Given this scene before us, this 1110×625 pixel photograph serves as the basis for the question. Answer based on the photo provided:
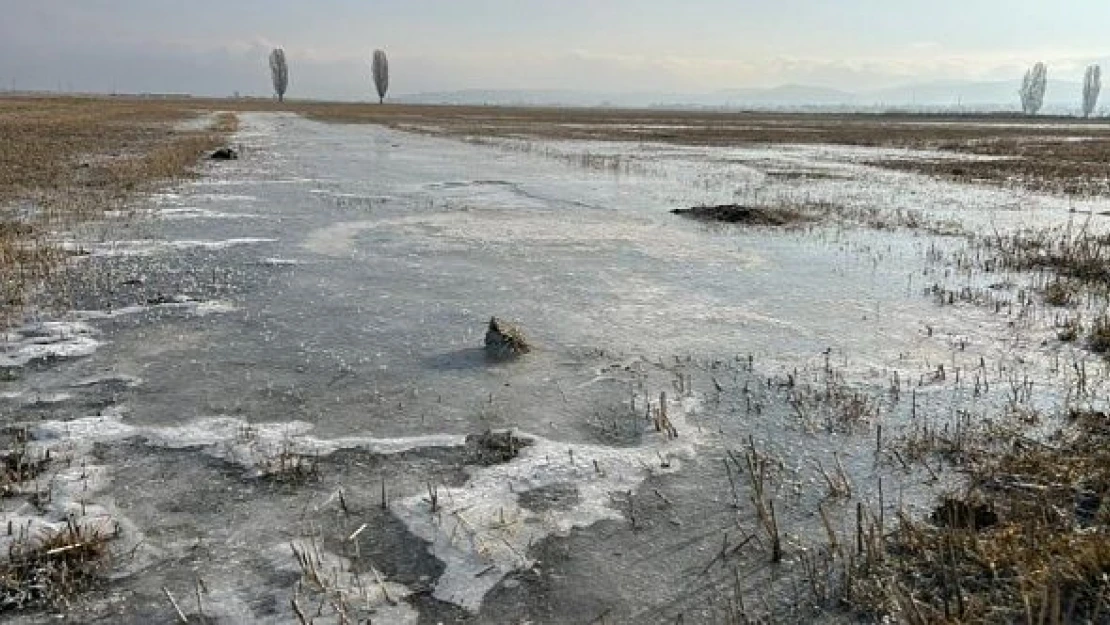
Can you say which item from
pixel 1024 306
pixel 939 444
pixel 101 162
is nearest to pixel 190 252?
pixel 939 444

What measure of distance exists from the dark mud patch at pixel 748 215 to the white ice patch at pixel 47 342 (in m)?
12.6

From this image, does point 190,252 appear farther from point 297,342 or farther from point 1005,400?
point 1005,400

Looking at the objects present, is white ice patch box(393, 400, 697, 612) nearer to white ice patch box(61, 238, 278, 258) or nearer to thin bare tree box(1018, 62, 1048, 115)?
white ice patch box(61, 238, 278, 258)

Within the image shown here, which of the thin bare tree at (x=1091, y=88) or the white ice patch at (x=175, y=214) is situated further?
the thin bare tree at (x=1091, y=88)

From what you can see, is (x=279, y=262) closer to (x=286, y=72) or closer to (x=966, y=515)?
(x=966, y=515)

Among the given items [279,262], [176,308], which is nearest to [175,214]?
[279,262]

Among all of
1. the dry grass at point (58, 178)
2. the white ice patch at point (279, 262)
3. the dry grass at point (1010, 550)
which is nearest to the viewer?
the dry grass at point (1010, 550)

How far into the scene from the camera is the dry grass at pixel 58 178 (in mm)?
11156

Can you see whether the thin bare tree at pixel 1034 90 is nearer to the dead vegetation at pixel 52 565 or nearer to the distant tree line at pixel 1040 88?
the distant tree line at pixel 1040 88

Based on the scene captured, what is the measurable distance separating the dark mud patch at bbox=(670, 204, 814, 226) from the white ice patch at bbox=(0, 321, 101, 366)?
1262 centimetres

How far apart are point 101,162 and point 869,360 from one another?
27.0 m

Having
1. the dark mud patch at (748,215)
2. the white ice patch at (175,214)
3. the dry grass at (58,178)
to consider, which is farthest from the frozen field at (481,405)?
the dark mud patch at (748,215)

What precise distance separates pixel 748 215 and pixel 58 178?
18911mm

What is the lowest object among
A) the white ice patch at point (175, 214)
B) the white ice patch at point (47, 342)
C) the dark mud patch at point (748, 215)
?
the white ice patch at point (47, 342)
